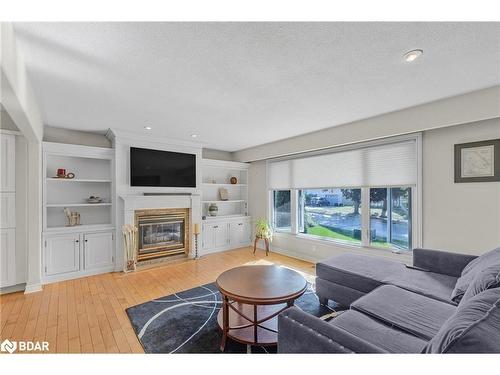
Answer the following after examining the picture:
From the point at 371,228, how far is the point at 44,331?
430 cm

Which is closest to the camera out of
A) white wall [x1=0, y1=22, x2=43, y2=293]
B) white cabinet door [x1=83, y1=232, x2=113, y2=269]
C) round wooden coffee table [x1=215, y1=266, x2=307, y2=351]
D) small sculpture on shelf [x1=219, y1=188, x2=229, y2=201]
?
white wall [x1=0, y1=22, x2=43, y2=293]

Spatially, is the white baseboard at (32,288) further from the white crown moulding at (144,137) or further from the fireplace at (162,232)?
the white crown moulding at (144,137)

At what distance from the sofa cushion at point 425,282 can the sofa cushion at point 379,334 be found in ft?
2.32

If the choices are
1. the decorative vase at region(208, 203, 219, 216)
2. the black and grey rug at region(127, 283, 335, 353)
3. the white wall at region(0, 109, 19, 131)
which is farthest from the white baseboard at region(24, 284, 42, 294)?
the decorative vase at region(208, 203, 219, 216)

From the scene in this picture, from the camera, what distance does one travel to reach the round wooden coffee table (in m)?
1.92

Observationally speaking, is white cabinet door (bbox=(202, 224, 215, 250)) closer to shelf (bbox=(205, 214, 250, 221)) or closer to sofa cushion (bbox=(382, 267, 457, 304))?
shelf (bbox=(205, 214, 250, 221))

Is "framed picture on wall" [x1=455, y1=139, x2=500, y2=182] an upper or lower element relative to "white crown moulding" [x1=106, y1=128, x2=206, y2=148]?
lower

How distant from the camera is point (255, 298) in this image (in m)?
1.90

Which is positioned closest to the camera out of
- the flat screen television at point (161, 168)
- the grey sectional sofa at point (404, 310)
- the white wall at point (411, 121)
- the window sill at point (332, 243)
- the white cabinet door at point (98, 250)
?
the grey sectional sofa at point (404, 310)

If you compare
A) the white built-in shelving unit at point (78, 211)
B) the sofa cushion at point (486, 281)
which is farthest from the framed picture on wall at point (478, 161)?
the white built-in shelving unit at point (78, 211)

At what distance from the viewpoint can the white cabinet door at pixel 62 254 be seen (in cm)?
341

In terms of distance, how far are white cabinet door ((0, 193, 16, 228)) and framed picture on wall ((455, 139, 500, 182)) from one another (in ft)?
18.7

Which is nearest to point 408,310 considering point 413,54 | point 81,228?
point 413,54
